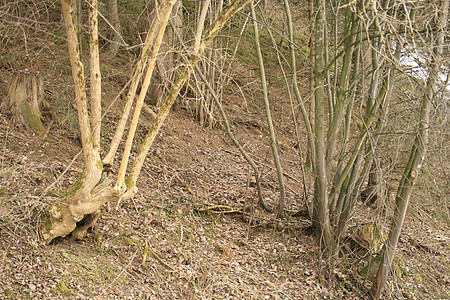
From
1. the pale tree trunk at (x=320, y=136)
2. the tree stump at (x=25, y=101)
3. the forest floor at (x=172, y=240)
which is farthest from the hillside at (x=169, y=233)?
the pale tree trunk at (x=320, y=136)

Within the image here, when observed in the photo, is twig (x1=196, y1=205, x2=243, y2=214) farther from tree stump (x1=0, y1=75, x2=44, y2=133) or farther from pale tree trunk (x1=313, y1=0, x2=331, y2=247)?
tree stump (x1=0, y1=75, x2=44, y2=133)

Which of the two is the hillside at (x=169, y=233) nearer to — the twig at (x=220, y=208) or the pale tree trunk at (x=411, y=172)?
the twig at (x=220, y=208)

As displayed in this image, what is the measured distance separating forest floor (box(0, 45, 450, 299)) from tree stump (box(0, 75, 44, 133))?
0.15 metres

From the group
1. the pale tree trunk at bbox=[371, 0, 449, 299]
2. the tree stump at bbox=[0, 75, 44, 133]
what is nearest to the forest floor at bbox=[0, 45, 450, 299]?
the tree stump at bbox=[0, 75, 44, 133]

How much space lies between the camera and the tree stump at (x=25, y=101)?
5938 mm

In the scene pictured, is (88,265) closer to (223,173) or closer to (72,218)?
(72,218)

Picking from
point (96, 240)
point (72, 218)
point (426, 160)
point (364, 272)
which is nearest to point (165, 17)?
point (72, 218)

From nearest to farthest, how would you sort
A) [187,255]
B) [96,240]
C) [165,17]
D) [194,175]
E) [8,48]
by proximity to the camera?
[165,17], [96,240], [187,255], [8,48], [194,175]

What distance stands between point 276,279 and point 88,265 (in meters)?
2.49

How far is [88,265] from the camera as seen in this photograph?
4336 mm

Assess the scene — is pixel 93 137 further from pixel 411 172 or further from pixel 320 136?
pixel 411 172

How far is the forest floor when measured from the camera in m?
4.14

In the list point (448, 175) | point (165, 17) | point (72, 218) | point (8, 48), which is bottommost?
point (72, 218)

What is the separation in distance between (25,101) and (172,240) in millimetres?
3093
